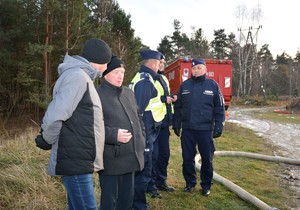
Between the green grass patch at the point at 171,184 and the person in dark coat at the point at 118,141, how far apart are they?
120 cm

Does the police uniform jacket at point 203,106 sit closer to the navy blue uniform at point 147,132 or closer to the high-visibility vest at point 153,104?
the high-visibility vest at point 153,104

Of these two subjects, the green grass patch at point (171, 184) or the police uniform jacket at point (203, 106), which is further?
the police uniform jacket at point (203, 106)

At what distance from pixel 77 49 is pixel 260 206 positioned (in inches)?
561

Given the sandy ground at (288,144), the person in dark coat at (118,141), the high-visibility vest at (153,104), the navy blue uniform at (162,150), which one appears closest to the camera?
the person in dark coat at (118,141)

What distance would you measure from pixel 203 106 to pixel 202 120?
0.22 metres

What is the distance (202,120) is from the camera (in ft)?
15.4

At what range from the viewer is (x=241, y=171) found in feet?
21.1

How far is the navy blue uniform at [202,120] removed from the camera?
471 cm

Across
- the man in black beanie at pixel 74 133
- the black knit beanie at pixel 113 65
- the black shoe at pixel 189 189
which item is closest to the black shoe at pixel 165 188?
the black shoe at pixel 189 189

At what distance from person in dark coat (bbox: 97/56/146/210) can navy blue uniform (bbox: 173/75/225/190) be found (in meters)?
1.65

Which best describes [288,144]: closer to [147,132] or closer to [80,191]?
[147,132]

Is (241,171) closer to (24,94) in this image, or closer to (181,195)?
(181,195)

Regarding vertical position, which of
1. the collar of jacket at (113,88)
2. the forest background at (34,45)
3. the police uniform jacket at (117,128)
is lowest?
Answer: the police uniform jacket at (117,128)

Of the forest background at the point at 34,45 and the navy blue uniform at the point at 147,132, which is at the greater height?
the forest background at the point at 34,45
